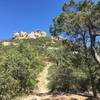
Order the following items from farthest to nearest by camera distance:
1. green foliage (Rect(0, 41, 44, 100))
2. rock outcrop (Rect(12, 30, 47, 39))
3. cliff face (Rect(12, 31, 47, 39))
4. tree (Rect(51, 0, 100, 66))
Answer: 1. rock outcrop (Rect(12, 30, 47, 39))
2. cliff face (Rect(12, 31, 47, 39))
3. tree (Rect(51, 0, 100, 66))
4. green foliage (Rect(0, 41, 44, 100))

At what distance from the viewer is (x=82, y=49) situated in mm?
26250

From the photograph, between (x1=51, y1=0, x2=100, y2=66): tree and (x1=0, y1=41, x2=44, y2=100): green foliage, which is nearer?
(x1=0, y1=41, x2=44, y2=100): green foliage

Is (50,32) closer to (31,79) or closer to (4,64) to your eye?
(4,64)

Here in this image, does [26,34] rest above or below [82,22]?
above

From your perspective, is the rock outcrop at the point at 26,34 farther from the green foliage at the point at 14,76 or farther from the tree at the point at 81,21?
the tree at the point at 81,21

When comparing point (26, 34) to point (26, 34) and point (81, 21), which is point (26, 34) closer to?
point (26, 34)

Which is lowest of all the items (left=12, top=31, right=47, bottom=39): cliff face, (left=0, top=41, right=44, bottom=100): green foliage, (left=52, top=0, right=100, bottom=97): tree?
(left=0, top=41, right=44, bottom=100): green foliage

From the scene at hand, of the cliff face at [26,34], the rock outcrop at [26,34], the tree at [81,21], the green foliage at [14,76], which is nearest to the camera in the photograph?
the green foliage at [14,76]

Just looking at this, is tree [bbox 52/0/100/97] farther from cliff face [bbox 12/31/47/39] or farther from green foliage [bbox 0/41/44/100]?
cliff face [bbox 12/31/47/39]

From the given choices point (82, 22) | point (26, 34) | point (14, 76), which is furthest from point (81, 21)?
point (26, 34)

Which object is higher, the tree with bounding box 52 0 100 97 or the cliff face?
the cliff face

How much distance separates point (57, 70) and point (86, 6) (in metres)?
12.0

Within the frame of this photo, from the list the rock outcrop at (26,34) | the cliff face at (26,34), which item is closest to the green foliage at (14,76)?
the cliff face at (26,34)

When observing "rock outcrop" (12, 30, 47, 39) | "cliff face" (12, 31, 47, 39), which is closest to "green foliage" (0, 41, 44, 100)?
"cliff face" (12, 31, 47, 39)
